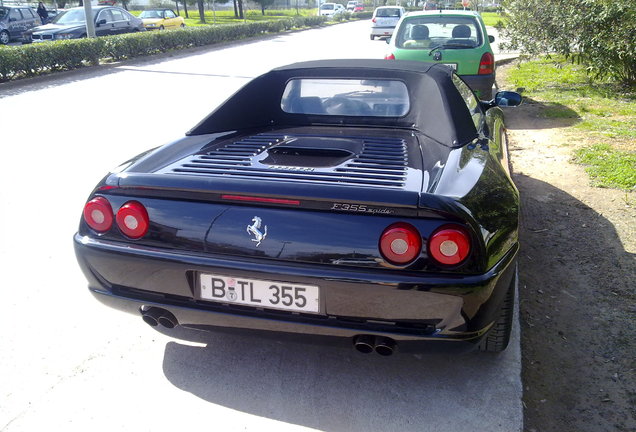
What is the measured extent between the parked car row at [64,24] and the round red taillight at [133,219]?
2087cm

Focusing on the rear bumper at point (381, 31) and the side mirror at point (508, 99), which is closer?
the side mirror at point (508, 99)

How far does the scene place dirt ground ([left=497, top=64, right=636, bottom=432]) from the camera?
2.69 m

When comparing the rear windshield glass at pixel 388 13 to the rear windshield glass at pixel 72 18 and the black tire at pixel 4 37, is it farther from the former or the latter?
the black tire at pixel 4 37

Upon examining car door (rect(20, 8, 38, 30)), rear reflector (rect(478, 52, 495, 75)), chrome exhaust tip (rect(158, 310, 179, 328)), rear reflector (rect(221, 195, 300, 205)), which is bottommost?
chrome exhaust tip (rect(158, 310, 179, 328))

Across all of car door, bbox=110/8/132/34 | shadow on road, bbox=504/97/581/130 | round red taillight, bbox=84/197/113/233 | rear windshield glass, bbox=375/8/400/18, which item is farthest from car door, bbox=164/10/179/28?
round red taillight, bbox=84/197/113/233

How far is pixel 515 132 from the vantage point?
828 centimetres

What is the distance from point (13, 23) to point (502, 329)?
2971 cm

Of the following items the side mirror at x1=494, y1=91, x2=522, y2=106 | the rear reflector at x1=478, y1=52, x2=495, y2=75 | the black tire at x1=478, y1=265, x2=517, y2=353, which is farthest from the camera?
the rear reflector at x1=478, y1=52, x2=495, y2=75

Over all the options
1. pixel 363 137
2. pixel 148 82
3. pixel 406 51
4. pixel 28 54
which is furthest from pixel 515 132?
pixel 28 54

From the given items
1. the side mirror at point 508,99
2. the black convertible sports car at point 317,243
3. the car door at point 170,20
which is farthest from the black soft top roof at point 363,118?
the car door at point 170,20

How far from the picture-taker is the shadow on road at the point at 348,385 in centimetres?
258

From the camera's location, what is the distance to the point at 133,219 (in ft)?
8.64

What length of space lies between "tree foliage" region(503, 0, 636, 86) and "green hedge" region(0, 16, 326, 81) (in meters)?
11.8

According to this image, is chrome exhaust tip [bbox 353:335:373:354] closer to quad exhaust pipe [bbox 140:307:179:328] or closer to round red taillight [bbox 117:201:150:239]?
quad exhaust pipe [bbox 140:307:179:328]
